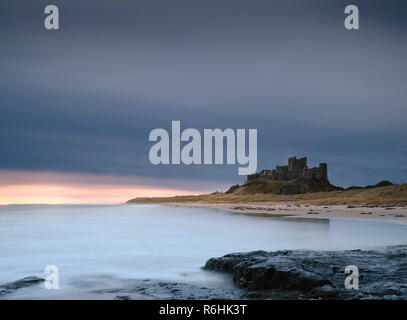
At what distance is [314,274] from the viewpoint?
684cm

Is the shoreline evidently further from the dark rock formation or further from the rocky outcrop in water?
the dark rock formation

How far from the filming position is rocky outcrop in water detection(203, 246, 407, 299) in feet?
20.4

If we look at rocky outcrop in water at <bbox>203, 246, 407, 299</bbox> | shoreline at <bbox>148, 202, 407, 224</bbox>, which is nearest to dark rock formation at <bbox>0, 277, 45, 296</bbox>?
rocky outcrop in water at <bbox>203, 246, 407, 299</bbox>

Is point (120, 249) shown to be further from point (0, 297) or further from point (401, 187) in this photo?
point (401, 187)

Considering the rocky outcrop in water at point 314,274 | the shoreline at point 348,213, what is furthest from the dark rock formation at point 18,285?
the shoreline at point 348,213

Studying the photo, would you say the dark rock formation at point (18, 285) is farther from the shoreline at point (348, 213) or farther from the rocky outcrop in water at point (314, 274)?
the shoreline at point (348, 213)

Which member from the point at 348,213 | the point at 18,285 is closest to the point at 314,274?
the point at 18,285

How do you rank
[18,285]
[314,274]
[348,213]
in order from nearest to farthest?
[314,274] → [18,285] → [348,213]

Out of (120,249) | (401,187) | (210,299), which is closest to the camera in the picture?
(210,299)

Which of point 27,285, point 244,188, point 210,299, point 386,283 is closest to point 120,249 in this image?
point 27,285

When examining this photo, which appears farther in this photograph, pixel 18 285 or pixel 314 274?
pixel 18 285

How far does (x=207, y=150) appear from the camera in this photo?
41.5 ft

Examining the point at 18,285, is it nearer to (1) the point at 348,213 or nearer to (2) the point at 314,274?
(2) the point at 314,274
